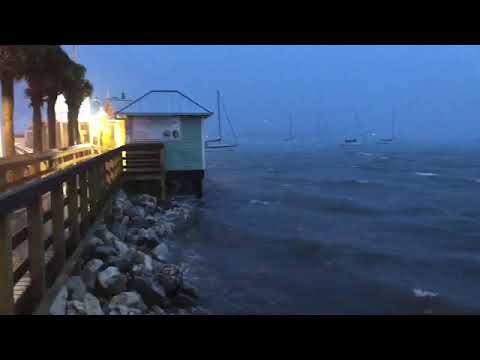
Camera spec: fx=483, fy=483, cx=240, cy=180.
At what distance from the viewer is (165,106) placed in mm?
20172

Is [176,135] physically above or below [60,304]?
above

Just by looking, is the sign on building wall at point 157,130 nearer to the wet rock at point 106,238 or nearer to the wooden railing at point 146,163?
the wooden railing at point 146,163

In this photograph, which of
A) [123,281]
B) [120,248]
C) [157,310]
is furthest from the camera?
[120,248]

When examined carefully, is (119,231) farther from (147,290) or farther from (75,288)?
(75,288)

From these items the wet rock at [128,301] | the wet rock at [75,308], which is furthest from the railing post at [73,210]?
the wet rock at [75,308]

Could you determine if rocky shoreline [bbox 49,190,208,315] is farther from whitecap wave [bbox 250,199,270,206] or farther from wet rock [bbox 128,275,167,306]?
whitecap wave [bbox 250,199,270,206]

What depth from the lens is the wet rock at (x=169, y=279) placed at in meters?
8.13

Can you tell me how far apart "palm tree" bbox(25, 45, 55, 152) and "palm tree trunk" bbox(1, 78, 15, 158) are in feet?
3.87

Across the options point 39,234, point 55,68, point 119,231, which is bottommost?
point 119,231

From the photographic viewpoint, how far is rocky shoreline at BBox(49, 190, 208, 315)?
550cm

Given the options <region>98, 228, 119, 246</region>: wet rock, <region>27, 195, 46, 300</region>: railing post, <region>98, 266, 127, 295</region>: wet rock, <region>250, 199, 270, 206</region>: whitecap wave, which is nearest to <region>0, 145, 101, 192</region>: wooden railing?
<region>98, 228, 119, 246</region>: wet rock

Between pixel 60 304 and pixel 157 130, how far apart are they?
1515cm

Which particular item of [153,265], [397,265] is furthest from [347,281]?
[153,265]

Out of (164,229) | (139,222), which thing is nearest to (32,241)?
(139,222)
